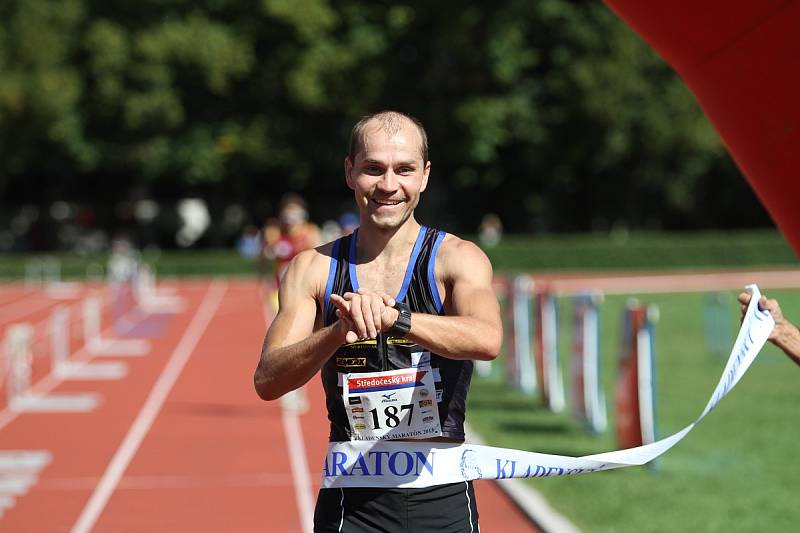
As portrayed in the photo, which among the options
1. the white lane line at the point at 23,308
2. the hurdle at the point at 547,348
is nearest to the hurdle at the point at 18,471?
the hurdle at the point at 547,348

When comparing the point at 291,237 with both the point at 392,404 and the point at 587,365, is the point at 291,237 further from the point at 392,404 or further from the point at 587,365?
the point at 392,404

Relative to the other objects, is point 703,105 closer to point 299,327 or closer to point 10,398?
point 299,327

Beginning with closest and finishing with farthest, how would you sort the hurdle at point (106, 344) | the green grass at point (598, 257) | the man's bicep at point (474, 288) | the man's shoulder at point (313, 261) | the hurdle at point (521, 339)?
the man's bicep at point (474, 288), the man's shoulder at point (313, 261), the hurdle at point (521, 339), the hurdle at point (106, 344), the green grass at point (598, 257)

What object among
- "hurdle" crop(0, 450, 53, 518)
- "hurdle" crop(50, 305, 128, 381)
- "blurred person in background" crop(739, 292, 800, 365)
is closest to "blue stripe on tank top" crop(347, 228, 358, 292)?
"blurred person in background" crop(739, 292, 800, 365)

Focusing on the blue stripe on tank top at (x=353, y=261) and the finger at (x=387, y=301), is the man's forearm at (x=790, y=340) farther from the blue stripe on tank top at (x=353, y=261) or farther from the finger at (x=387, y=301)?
the finger at (x=387, y=301)

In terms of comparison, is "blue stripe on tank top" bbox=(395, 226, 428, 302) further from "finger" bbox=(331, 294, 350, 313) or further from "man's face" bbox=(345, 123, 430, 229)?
"finger" bbox=(331, 294, 350, 313)

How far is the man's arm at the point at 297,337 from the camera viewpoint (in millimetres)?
3170

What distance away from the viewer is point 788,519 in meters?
7.79

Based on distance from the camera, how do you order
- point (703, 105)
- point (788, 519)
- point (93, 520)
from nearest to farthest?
1. point (703, 105)
2. point (788, 519)
3. point (93, 520)

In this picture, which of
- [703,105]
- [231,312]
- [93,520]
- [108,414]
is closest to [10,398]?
[108,414]

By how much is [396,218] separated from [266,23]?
43.9 metres

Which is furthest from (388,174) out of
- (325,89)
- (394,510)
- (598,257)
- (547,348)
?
(325,89)

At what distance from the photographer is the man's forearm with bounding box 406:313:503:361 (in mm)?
3113

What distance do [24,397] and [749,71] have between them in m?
11.4
